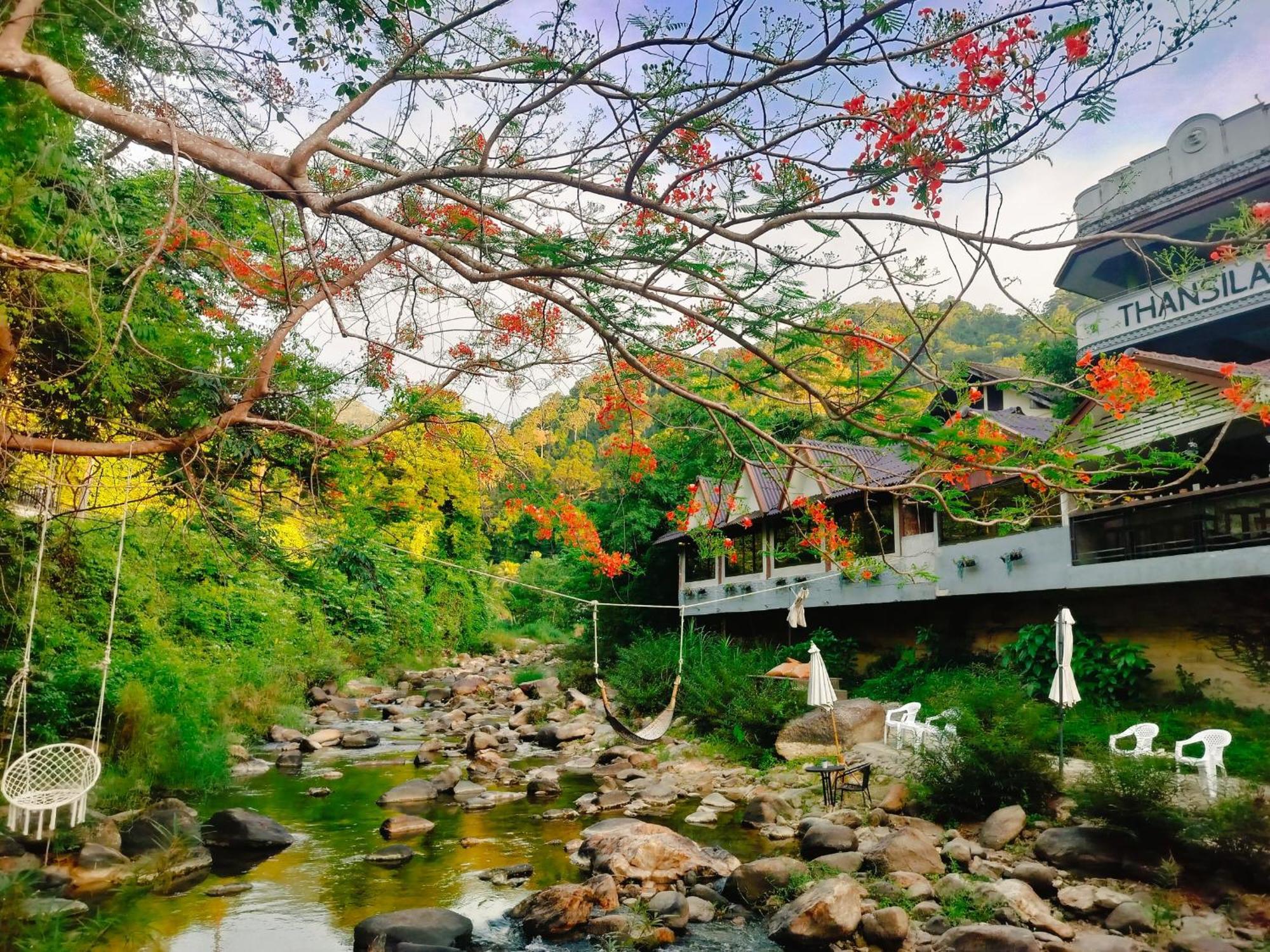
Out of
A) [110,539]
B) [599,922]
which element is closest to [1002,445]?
[599,922]

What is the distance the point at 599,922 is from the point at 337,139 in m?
5.94

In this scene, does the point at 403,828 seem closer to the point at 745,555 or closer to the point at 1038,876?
the point at 1038,876

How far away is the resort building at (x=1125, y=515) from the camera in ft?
28.1

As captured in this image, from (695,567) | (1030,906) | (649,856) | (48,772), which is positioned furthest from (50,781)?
(695,567)

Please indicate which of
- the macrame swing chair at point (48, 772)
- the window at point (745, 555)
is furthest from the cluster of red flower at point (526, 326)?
the window at point (745, 555)

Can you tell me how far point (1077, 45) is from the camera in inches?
129

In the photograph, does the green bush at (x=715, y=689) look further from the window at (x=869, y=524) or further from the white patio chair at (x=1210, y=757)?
the white patio chair at (x=1210, y=757)

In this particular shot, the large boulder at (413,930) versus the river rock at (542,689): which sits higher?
the river rock at (542,689)

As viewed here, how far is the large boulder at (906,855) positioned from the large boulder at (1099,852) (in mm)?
880

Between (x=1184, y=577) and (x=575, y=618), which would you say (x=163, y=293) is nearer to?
(x=1184, y=577)

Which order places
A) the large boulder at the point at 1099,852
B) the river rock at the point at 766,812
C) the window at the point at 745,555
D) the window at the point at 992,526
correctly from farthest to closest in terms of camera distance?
the window at the point at 745,555, the window at the point at 992,526, the river rock at the point at 766,812, the large boulder at the point at 1099,852

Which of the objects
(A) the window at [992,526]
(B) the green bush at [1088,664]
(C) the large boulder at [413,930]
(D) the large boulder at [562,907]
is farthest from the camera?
(A) the window at [992,526]

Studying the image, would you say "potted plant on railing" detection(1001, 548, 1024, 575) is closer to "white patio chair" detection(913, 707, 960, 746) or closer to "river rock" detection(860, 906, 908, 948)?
"white patio chair" detection(913, 707, 960, 746)

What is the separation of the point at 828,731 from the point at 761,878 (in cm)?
443
